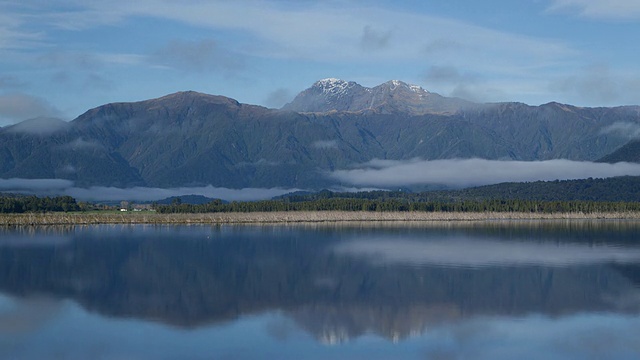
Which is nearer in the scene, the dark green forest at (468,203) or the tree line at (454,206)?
the dark green forest at (468,203)

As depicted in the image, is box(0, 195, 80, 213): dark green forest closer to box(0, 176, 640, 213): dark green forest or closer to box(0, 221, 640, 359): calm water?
box(0, 176, 640, 213): dark green forest

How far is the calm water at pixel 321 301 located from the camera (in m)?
32.4

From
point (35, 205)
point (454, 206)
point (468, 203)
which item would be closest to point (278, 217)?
point (454, 206)

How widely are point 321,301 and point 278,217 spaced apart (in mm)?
87557

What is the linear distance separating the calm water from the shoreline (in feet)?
155

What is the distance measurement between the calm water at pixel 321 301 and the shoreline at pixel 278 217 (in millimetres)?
47100

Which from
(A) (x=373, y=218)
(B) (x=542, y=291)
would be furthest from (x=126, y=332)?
(A) (x=373, y=218)

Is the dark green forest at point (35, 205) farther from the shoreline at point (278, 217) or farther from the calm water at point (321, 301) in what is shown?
the calm water at point (321, 301)

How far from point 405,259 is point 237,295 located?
19.3 metres

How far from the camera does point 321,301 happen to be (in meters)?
42.5

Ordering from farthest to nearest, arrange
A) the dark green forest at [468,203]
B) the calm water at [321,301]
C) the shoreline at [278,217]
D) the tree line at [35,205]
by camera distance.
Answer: the dark green forest at [468,203] < the tree line at [35,205] < the shoreline at [278,217] < the calm water at [321,301]

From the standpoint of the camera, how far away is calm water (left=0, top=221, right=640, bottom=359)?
32.4 m

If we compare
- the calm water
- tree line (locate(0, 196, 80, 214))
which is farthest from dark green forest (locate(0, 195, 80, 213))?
the calm water

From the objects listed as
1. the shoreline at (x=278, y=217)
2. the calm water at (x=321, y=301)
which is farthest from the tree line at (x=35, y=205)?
the calm water at (x=321, y=301)
